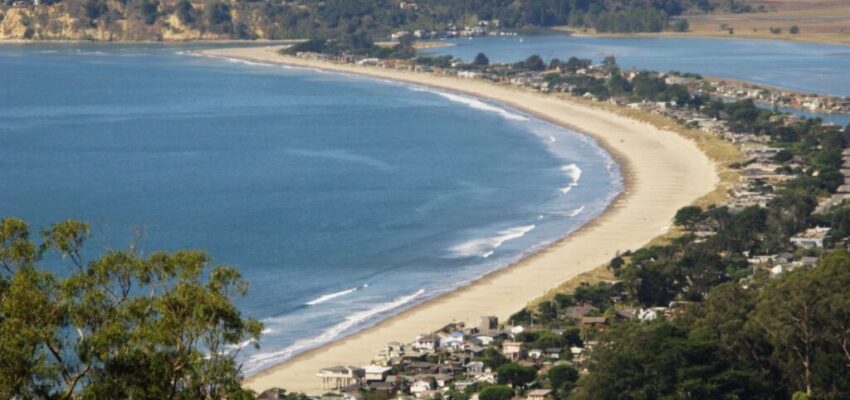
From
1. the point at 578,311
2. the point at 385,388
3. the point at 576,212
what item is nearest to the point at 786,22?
the point at 576,212

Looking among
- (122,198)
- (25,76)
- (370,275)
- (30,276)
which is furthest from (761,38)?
(30,276)

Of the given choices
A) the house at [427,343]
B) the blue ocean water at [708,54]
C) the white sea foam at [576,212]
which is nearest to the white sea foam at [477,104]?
the blue ocean water at [708,54]

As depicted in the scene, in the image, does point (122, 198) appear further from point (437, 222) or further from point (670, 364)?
point (670, 364)

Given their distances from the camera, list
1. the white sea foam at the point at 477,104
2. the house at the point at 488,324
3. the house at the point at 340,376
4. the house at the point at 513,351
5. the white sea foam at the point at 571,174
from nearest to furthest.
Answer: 1. the house at the point at 340,376
2. the house at the point at 513,351
3. the house at the point at 488,324
4. the white sea foam at the point at 571,174
5. the white sea foam at the point at 477,104

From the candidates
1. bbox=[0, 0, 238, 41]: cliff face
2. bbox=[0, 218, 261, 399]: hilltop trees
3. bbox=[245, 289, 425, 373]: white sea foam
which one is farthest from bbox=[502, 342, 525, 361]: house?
bbox=[0, 0, 238, 41]: cliff face

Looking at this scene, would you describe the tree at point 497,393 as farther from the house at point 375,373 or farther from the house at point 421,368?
the house at point 421,368

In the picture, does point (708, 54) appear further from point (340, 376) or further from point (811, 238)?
point (340, 376)
